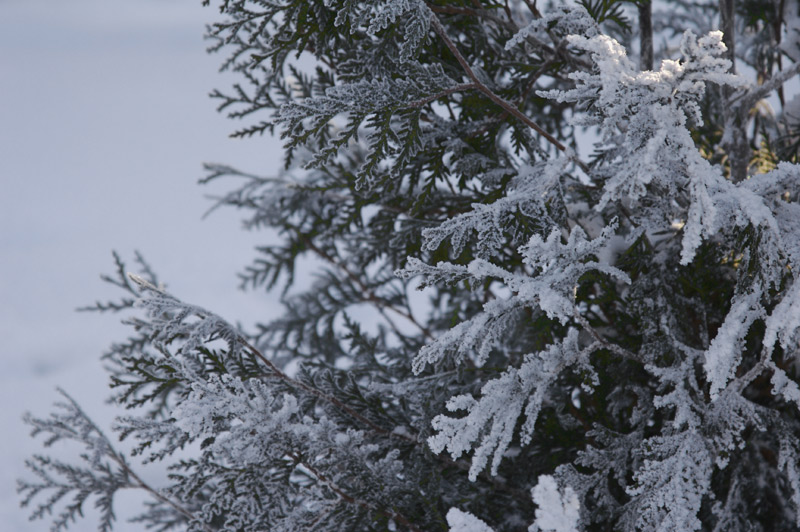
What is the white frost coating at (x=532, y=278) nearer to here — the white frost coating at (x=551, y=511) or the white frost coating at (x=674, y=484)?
the white frost coating at (x=551, y=511)

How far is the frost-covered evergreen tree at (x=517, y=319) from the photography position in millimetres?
1897

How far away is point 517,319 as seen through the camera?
8.15ft

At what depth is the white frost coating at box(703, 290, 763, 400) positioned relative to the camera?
1830 millimetres

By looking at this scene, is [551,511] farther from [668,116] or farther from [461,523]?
[668,116]

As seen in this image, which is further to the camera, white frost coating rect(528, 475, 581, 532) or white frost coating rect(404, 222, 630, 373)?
white frost coating rect(404, 222, 630, 373)

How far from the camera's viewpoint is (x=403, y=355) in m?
3.92

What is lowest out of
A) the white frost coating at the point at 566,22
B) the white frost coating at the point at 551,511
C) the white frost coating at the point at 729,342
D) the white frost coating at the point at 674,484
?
the white frost coating at the point at 674,484

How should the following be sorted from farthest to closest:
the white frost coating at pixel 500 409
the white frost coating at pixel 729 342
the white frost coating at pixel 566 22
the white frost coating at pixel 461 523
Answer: the white frost coating at pixel 566 22, the white frost coating at pixel 500 409, the white frost coating at pixel 729 342, the white frost coating at pixel 461 523

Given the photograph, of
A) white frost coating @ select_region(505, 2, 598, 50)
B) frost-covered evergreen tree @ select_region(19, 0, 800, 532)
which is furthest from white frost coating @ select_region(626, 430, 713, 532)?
white frost coating @ select_region(505, 2, 598, 50)

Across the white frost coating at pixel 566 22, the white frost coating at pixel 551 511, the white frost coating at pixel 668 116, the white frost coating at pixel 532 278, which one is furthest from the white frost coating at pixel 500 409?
→ the white frost coating at pixel 566 22

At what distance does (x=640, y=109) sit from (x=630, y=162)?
0.18 metres

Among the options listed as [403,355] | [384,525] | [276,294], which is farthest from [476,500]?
[276,294]

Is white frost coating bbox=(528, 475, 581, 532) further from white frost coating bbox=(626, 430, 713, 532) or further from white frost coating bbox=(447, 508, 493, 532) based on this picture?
white frost coating bbox=(626, 430, 713, 532)

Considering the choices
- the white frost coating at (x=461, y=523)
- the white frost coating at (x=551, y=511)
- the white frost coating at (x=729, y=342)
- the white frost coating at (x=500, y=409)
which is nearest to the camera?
the white frost coating at (x=551, y=511)
